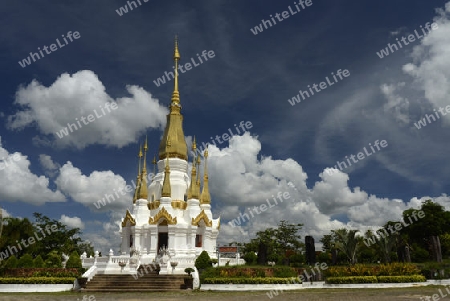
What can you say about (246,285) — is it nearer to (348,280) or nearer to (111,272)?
(348,280)

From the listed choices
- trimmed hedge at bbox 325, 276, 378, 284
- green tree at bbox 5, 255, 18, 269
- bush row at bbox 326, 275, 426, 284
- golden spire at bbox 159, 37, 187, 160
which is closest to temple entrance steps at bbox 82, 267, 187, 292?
green tree at bbox 5, 255, 18, 269

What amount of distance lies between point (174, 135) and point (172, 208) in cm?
805

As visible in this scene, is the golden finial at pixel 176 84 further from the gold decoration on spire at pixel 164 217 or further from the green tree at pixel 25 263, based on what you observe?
the green tree at pixel 25 263

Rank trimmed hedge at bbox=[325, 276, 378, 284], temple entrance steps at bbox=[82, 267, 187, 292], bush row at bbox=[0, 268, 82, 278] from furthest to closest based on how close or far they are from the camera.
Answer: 1. bush row at bbox=[0, 268, 82, 278]
2. temple entrance steps at bbox=[82, 267, 187, 292]
3. trimmed hedge at bbox=[325, 276, 378, 284]

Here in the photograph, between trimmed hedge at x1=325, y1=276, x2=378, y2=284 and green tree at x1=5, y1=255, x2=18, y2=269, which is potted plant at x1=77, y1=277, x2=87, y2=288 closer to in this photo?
green tree at x1=5, y1=255, x2=18, y2=269

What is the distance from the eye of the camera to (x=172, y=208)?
1463 inches

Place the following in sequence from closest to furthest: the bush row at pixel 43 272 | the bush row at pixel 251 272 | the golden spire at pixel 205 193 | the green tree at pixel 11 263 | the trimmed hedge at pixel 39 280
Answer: the bush row at pixel 251 272 → the trimmed hedge at pixel 39 280 → the bush row at pixel 43 272 → the green tree at pixel 11 263 → the golden spire at pixel 205 193

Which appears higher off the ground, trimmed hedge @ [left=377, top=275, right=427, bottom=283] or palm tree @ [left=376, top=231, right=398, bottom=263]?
palm tree @ [left=376, top=231, right=398, bottom=263]

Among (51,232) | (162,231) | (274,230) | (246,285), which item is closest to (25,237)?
(51,232)

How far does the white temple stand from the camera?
117 ft

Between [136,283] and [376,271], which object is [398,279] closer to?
[376,271]

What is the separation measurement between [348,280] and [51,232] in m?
39.5

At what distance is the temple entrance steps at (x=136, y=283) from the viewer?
81.8 feet

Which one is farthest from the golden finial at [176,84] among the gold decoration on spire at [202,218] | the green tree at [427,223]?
the green tree at [427,223]
